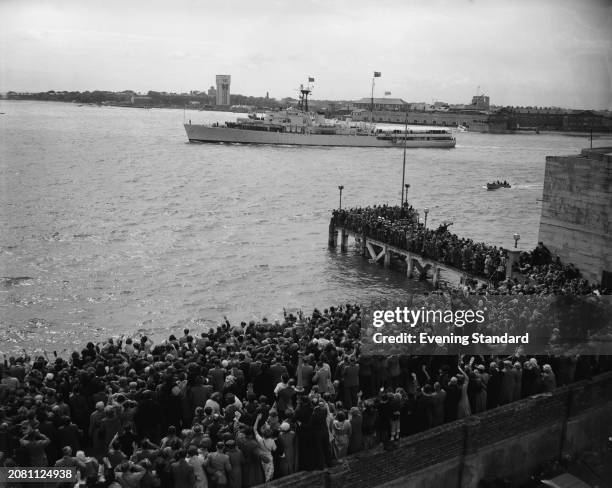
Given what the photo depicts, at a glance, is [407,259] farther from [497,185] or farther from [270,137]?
[270,137]

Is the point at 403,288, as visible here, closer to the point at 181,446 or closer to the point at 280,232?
the point at 280,232

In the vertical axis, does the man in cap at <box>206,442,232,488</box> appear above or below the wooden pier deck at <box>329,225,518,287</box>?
above

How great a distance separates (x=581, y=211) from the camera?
20.3m

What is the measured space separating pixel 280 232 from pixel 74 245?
11.9m

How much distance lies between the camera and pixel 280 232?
136 feet

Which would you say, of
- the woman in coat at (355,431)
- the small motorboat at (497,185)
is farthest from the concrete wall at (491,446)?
the small motorboat at (497,185)

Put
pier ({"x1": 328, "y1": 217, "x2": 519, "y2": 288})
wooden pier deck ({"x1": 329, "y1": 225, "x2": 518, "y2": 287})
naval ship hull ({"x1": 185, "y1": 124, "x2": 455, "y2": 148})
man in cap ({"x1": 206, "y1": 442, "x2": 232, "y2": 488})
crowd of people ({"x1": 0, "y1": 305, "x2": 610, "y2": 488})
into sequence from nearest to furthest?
man in cap ({"x1": 206, "y1": 442, "x2": 232, "y2": 488}) < crowd of people ({"x1": 0, "y1": 305, "x2": 610, "y2": 488}) < pier ({"x1": 328, "y1": 217, "x2": 519, "y2": 288}) < wooden pier deck ({"x1": 329, "y1": 225, "x2": 518, "y2": 287}) < naval ship hull ({"x1": 185, "y1": 124, "x2": 455, "y2": 148})

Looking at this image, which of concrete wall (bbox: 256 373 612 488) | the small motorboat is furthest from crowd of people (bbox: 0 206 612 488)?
the small motorboat

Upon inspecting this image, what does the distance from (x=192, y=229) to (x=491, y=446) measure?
32.4m

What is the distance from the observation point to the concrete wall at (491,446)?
9289mm

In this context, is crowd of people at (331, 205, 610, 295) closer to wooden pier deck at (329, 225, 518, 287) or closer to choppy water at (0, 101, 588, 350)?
wooden pier deck at (329, 225, 518, 287)

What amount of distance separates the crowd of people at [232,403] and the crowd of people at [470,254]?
529 cm

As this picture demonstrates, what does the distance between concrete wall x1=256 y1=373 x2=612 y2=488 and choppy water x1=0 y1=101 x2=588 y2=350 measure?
14.4m

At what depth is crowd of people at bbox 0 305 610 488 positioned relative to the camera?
8320 millimetres
